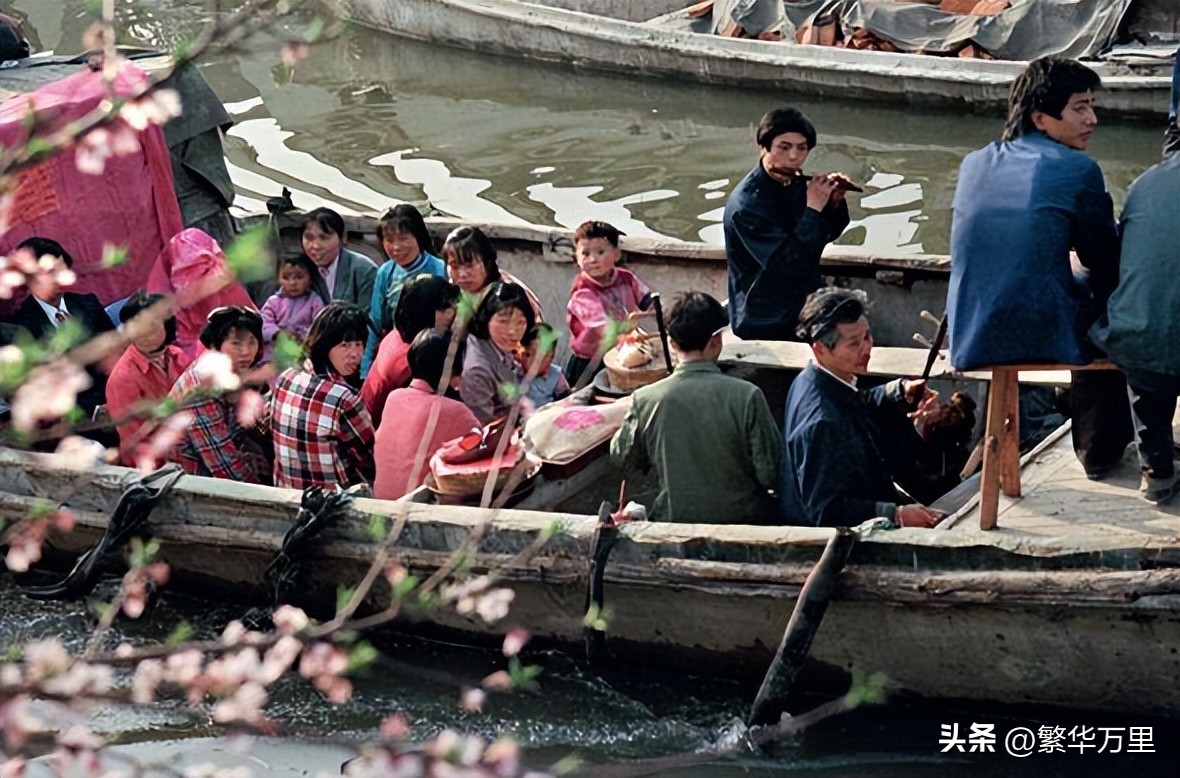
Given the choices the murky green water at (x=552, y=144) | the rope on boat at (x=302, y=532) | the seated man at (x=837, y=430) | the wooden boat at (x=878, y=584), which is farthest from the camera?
the murky green water at (x=552, y=144)

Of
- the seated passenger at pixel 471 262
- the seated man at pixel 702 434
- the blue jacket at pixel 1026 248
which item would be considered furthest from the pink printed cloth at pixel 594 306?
the blue jacket at pixel 1026 248

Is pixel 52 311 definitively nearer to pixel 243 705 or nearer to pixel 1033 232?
pixel 1033 232

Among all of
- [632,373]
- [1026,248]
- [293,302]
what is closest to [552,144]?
[293,302]

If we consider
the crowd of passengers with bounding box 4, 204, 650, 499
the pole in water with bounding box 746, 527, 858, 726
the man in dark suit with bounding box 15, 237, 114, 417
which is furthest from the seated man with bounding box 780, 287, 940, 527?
the man in dark suit with bounding box 15, 237, 114, 417

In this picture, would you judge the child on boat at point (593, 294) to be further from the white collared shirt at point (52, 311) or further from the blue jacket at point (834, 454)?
the white collared shirt at point (52, 311)

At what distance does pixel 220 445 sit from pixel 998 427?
2.83m

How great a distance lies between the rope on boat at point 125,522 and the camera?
613 centimetres

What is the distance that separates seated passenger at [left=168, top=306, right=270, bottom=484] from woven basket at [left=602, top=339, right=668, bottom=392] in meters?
1.23

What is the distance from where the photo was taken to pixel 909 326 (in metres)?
7.00

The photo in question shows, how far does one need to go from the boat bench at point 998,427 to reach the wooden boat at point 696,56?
7.38 m

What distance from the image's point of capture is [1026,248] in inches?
187

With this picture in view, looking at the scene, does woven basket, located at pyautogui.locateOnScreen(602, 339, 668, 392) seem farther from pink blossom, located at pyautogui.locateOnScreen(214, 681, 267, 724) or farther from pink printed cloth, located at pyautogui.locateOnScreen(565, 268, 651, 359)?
pink blossom, located at pyautogui.locateOnScreen(214, 681, 267, 724)

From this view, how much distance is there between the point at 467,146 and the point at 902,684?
8.84 m

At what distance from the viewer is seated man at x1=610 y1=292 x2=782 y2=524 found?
17.6ft
